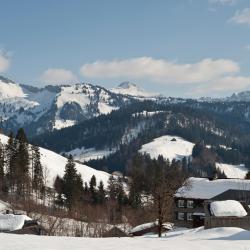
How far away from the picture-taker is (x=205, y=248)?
26.2m

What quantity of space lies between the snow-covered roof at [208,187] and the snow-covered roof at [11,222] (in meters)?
46.9

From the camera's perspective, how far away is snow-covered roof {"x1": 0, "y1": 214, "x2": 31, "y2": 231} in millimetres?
55844

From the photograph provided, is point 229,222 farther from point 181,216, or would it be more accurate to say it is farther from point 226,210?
Result: point 181,216

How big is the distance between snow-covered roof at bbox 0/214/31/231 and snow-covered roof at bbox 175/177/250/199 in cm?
4685

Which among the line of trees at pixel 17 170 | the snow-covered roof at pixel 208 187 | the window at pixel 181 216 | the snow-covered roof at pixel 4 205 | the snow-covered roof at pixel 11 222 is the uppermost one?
the line of trees at pixel 17 170

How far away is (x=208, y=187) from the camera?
99812 mm

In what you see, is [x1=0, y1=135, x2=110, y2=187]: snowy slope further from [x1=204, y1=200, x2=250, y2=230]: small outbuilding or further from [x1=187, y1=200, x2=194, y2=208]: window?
[x1=204, y1=200, x2=250, y2=230]: small outbuilding

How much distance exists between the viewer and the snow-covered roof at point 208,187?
321ft

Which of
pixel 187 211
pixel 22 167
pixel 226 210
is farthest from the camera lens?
pixel 22 167

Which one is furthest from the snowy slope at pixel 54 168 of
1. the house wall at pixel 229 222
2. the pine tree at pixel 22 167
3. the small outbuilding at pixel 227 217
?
the house wall at pixel 229 222

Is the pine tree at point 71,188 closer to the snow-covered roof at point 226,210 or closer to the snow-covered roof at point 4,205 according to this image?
the snow-covered roof at point 4,205

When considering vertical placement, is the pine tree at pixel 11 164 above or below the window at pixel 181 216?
above

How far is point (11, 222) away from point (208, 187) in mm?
52845

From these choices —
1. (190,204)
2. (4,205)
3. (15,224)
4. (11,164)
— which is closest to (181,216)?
(190,204)
